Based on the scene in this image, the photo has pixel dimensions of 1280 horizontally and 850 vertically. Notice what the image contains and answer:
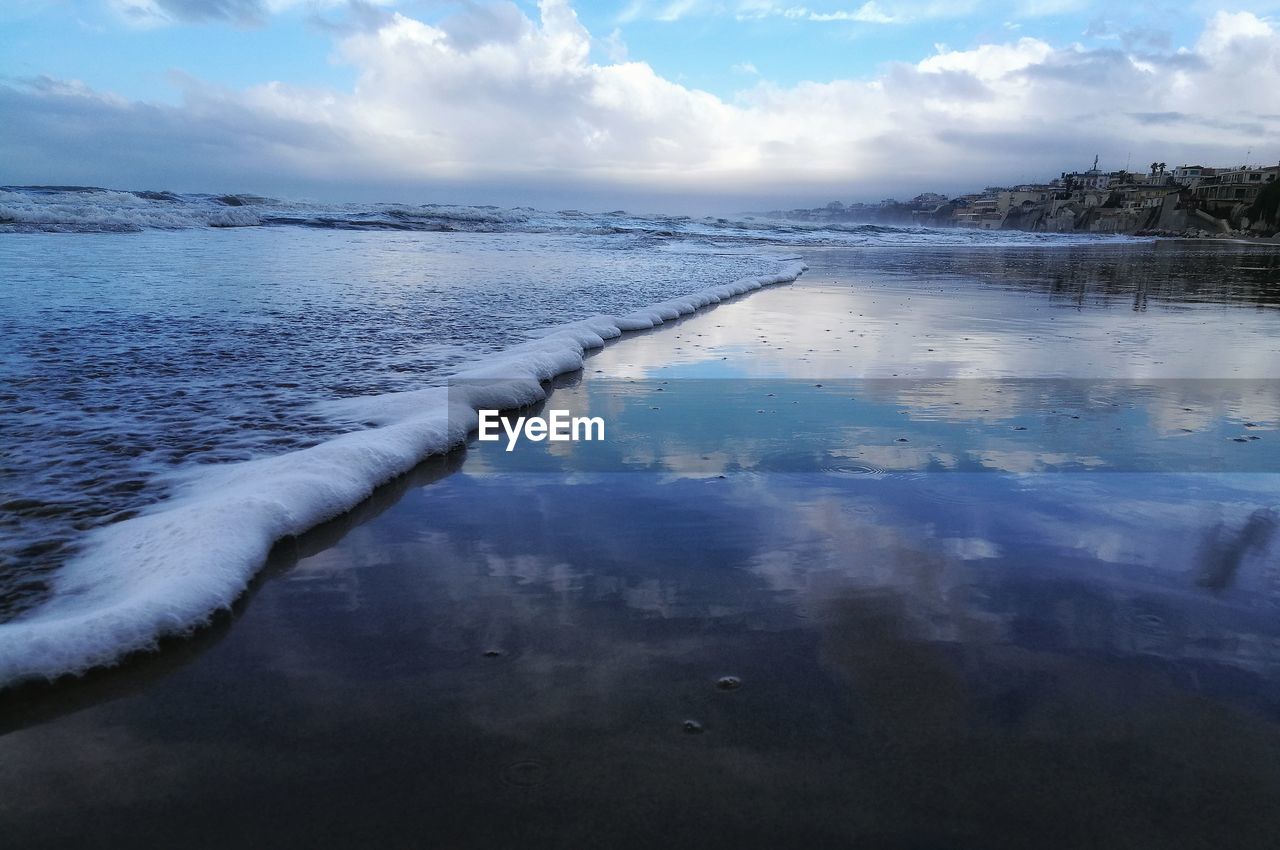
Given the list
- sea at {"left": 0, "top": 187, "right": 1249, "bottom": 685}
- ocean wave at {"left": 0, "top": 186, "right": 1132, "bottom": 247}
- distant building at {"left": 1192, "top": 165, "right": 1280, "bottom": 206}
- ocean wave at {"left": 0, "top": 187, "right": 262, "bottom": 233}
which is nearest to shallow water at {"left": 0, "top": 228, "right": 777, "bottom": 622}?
sea at {"left": 0, "top": 187, "right": 1249, "bottom": 685}

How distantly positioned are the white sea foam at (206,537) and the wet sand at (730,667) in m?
0.11

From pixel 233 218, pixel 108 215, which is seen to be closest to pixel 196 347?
pixel 108 215

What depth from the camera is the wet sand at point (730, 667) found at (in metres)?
1.58

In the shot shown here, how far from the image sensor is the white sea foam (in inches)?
85.6

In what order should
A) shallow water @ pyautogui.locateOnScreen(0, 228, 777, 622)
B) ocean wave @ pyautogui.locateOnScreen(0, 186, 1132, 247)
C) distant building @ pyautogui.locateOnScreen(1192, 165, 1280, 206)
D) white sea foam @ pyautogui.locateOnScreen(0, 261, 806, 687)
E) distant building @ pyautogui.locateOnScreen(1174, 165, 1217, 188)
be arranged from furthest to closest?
distant building @ pyautogui.locateOnScreen(1174, 165, 1217, 188) → distant building @ pyautogui.locateOnScreen(1192, 165, 1280, 206) → ocean wave @ pyautogui.locateOnScreen(0, 186, 1132, 247) → shallow water @ pyautogui.locateOnScreen(0, 228, 777, 622) → white sea foam @ pyautogui.locateOnScreen(0, 261, 806, 687)

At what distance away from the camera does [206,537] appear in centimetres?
279

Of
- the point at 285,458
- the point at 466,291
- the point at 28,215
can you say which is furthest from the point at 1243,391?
the point at 28,215

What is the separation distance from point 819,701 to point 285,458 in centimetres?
288

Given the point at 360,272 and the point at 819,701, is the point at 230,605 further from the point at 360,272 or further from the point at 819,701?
the point at 360,272

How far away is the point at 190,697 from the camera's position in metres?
1.99

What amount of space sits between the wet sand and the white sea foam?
0.35ft

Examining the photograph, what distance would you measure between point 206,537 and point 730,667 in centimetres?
202

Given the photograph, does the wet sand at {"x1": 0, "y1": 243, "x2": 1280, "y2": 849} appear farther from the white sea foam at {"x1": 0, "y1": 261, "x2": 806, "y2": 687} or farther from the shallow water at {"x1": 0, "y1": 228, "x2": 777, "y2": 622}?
the shallow water at {"x1": 0, "y1": 228, "x2": 777, "y2": 622}

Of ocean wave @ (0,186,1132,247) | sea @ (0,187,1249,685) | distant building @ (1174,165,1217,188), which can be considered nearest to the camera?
sea @ (0,187,1249,685)
